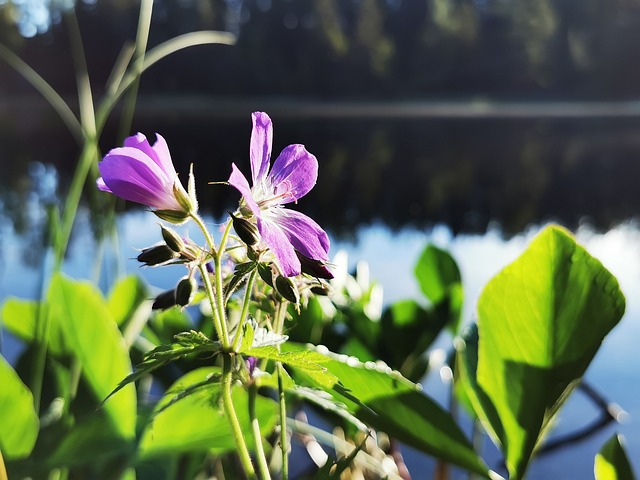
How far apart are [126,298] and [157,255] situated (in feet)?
1.45

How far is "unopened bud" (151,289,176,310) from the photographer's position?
224 mm

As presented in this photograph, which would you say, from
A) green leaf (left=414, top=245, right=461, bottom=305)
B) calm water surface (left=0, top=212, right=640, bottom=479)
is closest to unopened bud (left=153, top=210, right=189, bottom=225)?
calm water surface (left=0, top=212, right=640, bottom=479)

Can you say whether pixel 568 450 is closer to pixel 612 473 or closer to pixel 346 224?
pixel 612 473

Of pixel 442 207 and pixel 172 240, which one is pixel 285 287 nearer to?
pixel 172 240

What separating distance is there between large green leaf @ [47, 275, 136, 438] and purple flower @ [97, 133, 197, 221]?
260 mm

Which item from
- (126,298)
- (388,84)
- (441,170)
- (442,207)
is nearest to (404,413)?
(126,298)

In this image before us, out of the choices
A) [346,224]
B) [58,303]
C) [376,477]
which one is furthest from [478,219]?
[58,303]

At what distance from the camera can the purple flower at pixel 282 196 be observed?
0.18 m

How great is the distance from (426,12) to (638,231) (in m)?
4.31

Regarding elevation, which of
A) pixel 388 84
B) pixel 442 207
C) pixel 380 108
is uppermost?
pixel 388 84

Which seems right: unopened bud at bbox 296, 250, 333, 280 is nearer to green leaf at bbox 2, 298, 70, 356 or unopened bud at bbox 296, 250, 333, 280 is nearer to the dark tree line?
green leaf at bbox 2, 298, 70, 356

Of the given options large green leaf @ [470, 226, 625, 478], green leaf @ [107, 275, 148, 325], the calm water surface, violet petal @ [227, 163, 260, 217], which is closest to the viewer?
violet petal @ [227, 163, 260, 217]

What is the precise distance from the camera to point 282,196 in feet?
0.72

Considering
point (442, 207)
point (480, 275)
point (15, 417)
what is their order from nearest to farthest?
1. point (15, 417)
2. point (480, 275)
3. point (442, 207)
